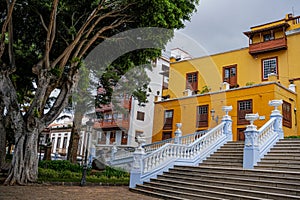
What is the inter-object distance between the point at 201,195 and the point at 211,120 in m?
14.0

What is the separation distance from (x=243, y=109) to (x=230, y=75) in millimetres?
5207

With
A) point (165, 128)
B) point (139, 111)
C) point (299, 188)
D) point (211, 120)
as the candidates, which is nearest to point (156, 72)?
point (139, 111)

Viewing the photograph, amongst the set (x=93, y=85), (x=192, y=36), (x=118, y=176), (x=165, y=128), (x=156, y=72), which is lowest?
(x=118, y=176)

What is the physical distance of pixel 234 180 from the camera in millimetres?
9133

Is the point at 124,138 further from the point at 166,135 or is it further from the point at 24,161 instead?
the point at 24,161

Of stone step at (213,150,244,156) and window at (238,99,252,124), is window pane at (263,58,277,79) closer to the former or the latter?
window at (238,99,252,124)

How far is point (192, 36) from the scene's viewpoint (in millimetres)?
14914

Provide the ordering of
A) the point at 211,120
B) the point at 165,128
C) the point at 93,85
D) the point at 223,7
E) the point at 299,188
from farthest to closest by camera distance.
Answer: the point at 165,128, the point at 211,120, the point at 93,85, the point at 223,7, the point at 299,188

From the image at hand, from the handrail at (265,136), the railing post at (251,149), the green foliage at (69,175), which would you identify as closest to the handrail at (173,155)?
the green foliage at (69,175)

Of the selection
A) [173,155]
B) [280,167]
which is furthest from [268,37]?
[280,167]

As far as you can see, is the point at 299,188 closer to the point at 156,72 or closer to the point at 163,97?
the point at 163,97

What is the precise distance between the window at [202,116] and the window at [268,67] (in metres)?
5.32

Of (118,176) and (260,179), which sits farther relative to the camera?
(118,176)

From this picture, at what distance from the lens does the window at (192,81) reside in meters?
27.0
